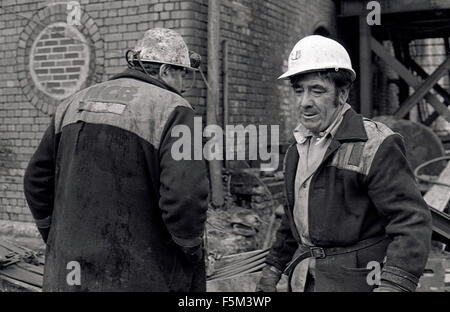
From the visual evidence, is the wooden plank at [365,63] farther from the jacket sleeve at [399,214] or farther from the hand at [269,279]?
the jacket sleeve at [399,214]

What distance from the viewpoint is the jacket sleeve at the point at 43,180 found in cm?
278

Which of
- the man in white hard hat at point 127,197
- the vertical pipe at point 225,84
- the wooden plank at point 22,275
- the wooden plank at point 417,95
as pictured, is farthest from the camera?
the wooden plank at point 417,95

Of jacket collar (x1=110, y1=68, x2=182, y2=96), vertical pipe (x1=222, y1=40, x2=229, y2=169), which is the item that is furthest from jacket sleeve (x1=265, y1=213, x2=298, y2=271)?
vertical pipe (x1=222, y1=40, x2=229, y2=169)

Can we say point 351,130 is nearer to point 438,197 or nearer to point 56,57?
point 438,197

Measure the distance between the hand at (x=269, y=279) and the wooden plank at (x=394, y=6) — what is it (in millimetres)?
7292

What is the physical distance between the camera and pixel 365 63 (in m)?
9.01

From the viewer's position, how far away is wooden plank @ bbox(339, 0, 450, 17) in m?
8.62

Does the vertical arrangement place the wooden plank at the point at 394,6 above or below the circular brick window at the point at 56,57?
above

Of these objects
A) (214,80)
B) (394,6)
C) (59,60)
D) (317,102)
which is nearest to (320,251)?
(317,102)

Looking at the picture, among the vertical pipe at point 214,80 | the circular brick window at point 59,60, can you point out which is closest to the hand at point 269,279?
the vertical pipe at point 214,80

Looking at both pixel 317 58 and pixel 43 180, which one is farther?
pixel 43 180

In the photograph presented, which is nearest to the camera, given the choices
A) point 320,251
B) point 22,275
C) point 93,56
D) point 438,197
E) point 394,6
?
point 320,251

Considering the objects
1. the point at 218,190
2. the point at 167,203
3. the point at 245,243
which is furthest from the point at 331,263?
the point at 218,190

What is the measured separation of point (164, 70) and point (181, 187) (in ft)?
2.18
